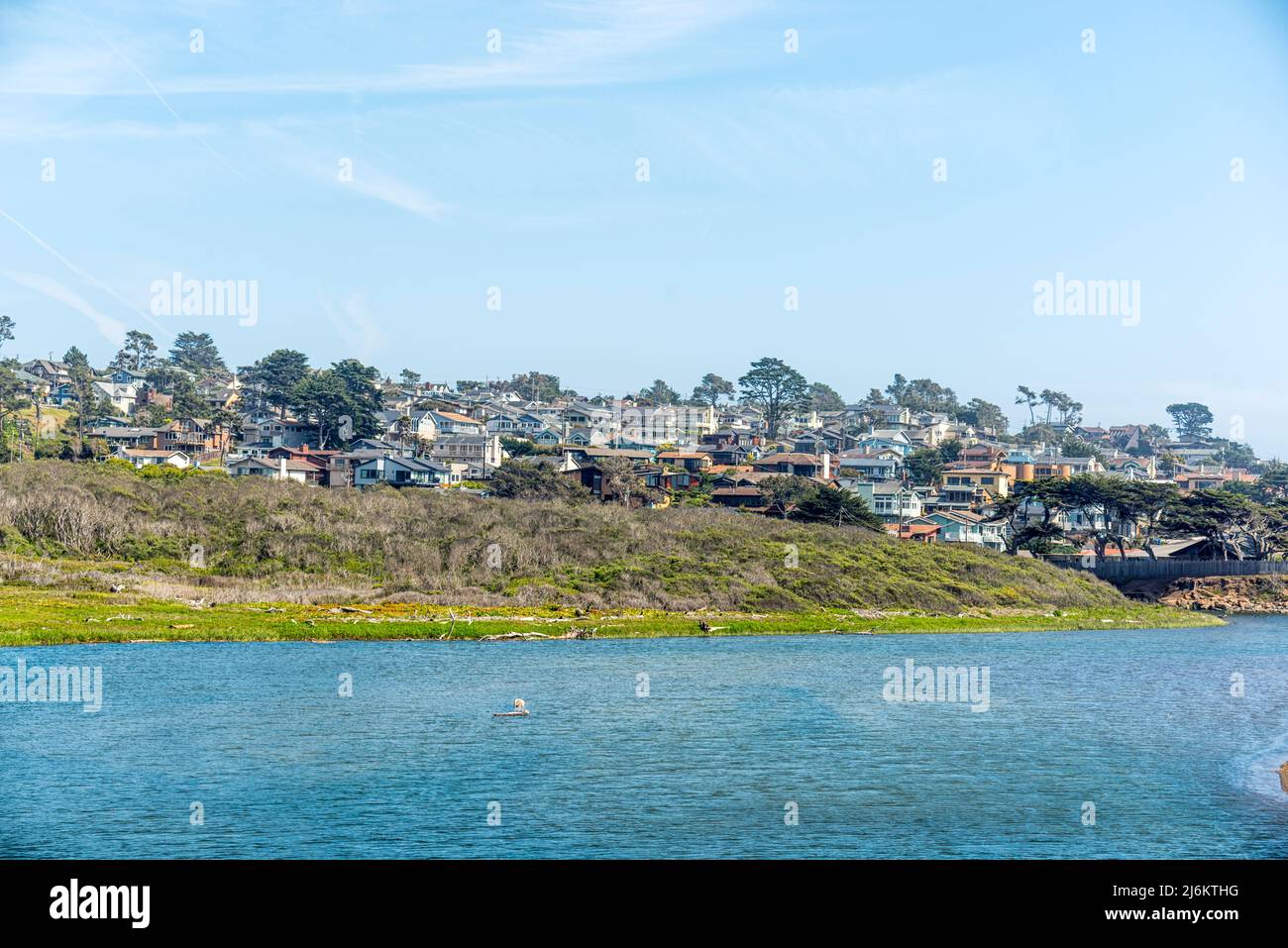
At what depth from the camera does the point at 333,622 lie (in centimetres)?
6147

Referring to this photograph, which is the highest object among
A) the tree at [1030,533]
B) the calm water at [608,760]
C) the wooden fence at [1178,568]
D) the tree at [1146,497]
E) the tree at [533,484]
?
the tree at [533,484]

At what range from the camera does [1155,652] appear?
7100cm

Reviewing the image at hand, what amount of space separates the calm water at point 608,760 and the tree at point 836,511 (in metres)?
47.2

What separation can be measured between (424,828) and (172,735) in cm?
1228

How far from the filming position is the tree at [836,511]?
106m

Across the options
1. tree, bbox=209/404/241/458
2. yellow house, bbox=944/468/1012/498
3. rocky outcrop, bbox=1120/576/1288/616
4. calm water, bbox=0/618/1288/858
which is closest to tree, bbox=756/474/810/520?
rocky outcrop, bbox=1120/576/1288/616

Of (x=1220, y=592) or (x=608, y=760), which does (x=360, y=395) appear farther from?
(x=608, y=760)

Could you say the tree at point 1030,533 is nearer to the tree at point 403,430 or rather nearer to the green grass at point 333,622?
the green grass at point 333,622

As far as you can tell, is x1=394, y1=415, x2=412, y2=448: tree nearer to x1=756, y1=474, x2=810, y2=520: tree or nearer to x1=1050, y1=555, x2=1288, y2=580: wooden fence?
x1=756, y1=474, x2=810, y2=520: tree

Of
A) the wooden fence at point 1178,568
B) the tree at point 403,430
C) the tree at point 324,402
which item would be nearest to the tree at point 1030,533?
the wooden fence at point 1178,568

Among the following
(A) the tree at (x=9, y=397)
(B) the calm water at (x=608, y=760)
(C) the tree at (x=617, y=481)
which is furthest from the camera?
(A) the tree at (x=9, y=397)

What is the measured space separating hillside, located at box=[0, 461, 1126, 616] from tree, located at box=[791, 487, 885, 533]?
32.3 feet

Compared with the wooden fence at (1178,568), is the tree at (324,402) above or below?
above
